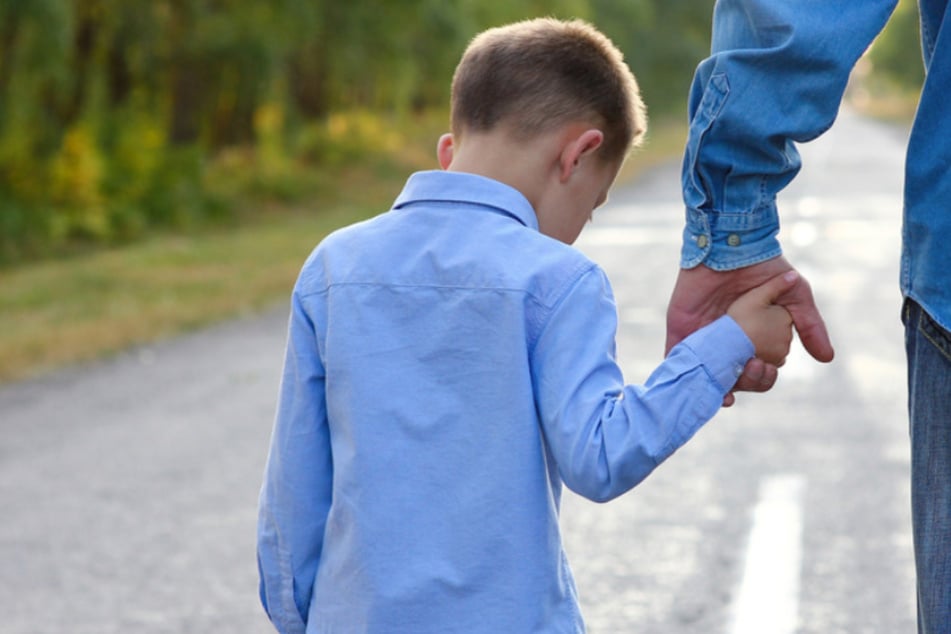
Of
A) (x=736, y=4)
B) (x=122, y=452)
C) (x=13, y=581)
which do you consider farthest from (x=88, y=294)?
(x=736, y=4)

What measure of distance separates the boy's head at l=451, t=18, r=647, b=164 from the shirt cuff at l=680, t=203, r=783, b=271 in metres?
0.18

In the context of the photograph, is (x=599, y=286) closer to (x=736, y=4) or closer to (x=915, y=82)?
(x=736, y=4)

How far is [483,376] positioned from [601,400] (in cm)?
17

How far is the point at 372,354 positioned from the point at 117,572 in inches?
128

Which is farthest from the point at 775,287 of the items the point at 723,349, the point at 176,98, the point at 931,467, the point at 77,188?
the point at 176,98

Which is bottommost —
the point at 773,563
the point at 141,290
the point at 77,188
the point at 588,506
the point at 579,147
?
the point at 77,188

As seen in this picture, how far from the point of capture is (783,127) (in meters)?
2.26

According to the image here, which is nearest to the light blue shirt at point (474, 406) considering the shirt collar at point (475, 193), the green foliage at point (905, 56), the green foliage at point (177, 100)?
the shirt collar at point (475, 193)

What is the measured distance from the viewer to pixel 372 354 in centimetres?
212

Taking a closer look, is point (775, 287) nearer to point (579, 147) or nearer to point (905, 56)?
point (579, 147)

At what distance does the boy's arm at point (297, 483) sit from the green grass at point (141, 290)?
287 inches

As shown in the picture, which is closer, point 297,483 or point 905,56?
point 297,483

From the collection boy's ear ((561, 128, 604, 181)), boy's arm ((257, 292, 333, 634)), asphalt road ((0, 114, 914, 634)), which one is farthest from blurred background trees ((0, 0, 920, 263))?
boy's ear ((561, 128, 604, 181))

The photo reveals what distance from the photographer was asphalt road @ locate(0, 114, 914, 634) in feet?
15.1
